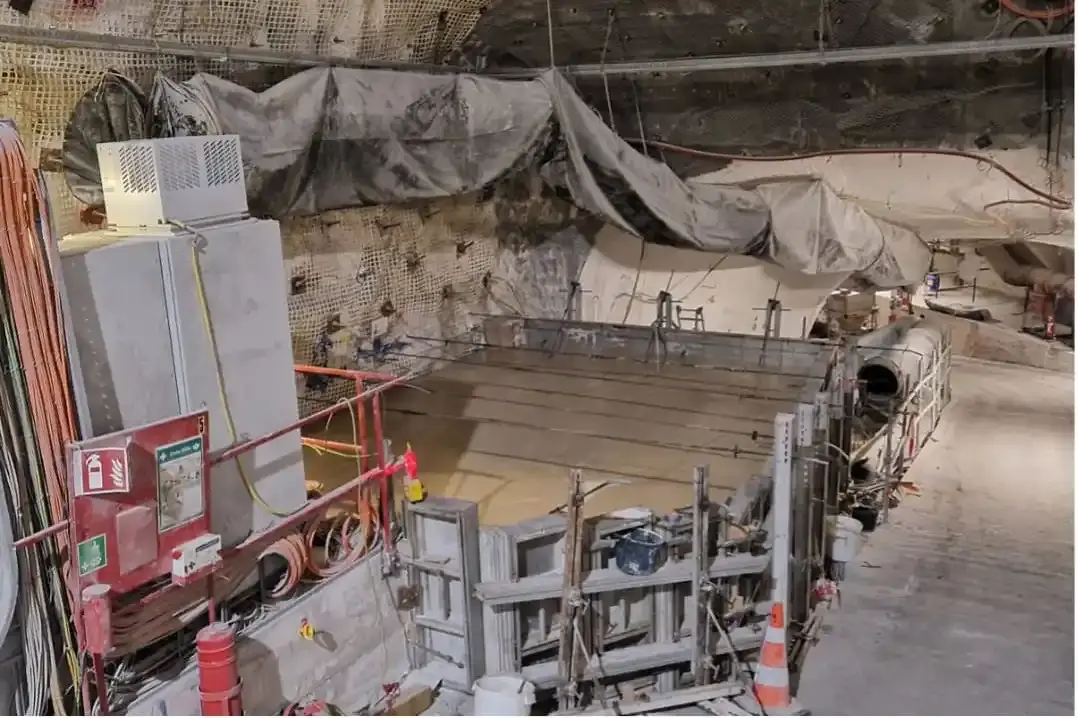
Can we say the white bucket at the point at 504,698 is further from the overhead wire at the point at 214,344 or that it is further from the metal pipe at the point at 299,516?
the overhead wire at the point at 214,344

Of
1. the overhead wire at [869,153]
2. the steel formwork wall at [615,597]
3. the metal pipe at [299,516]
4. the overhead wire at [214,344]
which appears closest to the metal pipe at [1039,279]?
the overhead wire at [869,153]

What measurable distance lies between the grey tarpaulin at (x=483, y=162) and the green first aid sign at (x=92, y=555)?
82.2 inches

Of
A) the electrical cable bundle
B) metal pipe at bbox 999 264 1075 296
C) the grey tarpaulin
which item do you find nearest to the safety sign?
the electrical cable bundle

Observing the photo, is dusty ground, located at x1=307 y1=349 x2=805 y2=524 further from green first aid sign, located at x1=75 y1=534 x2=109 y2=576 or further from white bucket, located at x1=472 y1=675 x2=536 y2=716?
green first aid sign, located at x1=75 y1=534 x2=109 y2=576

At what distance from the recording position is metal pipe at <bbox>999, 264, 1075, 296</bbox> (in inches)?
441

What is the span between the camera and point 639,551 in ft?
14.0

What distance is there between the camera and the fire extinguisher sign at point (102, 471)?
3074mm

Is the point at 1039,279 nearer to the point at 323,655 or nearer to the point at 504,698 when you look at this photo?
the point at 504,698

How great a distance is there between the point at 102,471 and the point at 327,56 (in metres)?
3.47

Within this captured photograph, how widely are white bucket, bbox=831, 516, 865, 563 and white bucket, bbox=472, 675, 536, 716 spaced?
2.45 m

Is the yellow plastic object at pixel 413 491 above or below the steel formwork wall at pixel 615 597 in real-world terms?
above

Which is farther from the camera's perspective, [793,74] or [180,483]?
[793,74]

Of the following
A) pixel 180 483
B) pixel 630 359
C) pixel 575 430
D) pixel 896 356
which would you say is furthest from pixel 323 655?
pixel 896 356

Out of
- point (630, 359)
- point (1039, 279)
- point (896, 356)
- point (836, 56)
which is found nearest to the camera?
point (836, 56)
